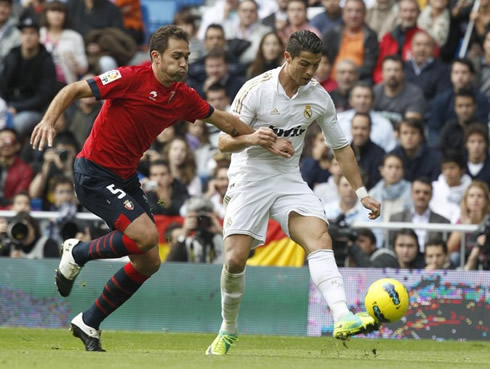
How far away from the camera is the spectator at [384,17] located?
1809 cm

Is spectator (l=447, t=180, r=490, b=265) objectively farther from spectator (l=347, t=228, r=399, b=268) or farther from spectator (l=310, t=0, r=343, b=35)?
spectator (l=310, t=0, r=343, b=35)

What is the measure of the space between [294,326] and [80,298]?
249 cm

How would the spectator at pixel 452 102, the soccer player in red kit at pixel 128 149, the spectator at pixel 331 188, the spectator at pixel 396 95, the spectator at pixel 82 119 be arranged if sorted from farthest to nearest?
1. the spectator at pixel 82 119
2. the spectator at pixel 396 95
3. the spectator at pixel 452 102
4. the spectator at pixel 331 188
5. the soccer player in red kit at pixel 128 149

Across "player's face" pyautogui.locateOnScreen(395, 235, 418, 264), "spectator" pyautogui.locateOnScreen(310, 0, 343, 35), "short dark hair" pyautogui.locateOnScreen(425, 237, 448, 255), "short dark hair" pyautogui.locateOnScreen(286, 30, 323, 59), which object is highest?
"short dark hair" pyautogui.locateOnScreen(286, 30, 323, 59)

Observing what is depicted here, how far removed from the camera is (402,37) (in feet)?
57.4

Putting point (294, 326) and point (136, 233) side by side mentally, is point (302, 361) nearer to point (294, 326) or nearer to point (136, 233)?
point (136, 233)

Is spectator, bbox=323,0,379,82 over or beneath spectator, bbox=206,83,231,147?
over

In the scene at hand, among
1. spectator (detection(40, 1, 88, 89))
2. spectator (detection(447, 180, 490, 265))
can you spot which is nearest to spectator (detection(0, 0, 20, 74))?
spectator (detection(40, 1, 88, 89))

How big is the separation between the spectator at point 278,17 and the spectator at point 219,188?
13.0 ft

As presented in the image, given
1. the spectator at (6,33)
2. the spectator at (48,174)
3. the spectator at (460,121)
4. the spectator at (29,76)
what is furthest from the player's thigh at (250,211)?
the spectator at (6,33)

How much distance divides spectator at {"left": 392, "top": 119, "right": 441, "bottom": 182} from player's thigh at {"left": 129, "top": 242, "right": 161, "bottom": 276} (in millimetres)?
6248

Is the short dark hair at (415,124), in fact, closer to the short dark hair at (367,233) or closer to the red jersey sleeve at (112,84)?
the short dark hair at (367,233)

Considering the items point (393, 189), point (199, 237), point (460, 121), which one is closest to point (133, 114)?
point (199, 237)

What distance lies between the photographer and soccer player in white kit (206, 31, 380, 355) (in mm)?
9711
